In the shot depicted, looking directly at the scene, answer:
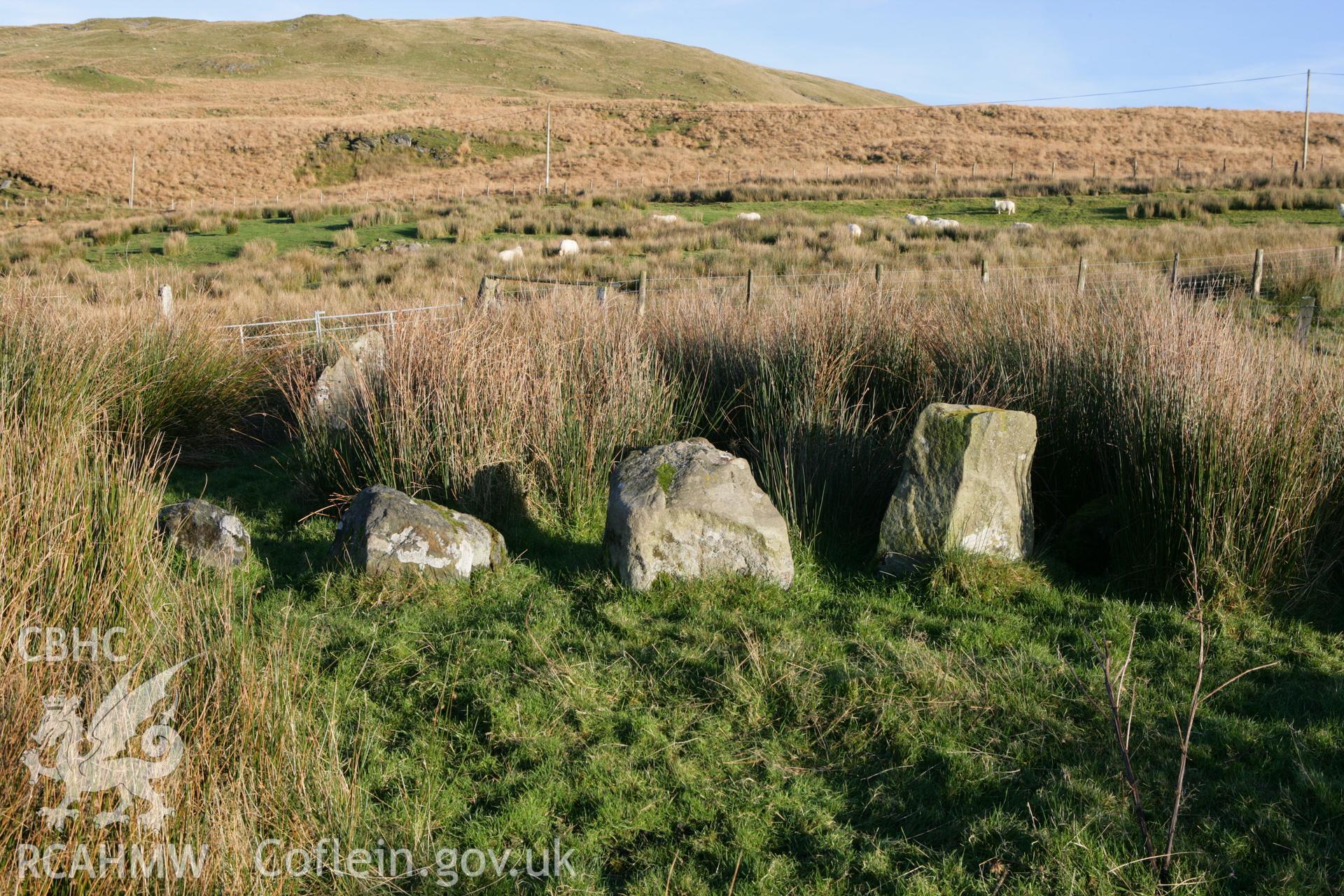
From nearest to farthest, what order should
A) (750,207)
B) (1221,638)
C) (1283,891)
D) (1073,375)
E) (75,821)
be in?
(75,821)
(1283,891)
(1221,638)
(1073,375)
(750,207)

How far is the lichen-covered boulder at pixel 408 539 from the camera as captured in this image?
567cm

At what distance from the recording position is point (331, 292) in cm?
1838

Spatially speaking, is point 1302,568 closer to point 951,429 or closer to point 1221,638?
point 1221,638

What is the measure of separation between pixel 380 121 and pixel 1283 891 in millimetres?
63630

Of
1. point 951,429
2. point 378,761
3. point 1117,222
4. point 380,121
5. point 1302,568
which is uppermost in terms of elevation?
point 380,121

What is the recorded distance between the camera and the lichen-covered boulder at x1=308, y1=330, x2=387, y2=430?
766cm

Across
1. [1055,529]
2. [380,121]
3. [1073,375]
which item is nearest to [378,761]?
[1055,529]

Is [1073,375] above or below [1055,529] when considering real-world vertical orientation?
above

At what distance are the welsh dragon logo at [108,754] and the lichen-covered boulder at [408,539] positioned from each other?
2.56 meters

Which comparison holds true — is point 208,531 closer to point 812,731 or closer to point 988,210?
point 812,731

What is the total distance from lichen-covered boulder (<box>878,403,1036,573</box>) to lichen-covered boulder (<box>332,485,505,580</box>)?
2.55 m

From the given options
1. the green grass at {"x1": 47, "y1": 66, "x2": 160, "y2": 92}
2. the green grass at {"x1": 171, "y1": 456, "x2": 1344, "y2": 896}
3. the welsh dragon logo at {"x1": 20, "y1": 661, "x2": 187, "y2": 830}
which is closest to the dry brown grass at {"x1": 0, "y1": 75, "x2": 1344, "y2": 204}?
the green grass at {"x1": 47, "y1": 66, "x2": 160, "y2": 92}

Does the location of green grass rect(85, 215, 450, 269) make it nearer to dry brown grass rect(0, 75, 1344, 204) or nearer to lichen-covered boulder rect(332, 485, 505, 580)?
dry brown grass rect(0, 75, 1344, 204)

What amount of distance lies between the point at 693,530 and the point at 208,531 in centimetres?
310
